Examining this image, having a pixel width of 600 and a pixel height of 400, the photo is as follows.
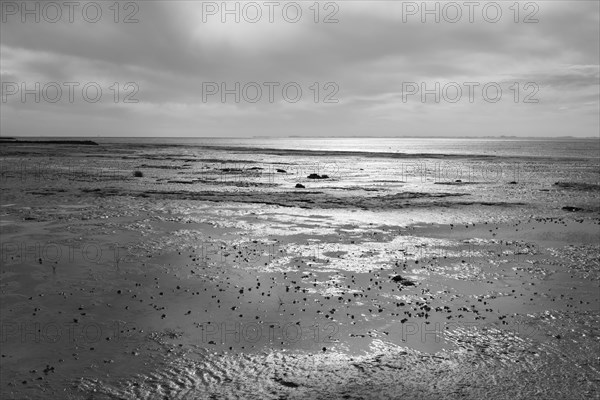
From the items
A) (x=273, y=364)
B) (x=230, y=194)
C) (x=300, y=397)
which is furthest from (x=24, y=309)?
(x=230, y=194)

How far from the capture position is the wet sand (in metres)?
7.99

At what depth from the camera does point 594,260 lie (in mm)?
16328

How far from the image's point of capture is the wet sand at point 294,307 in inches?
314

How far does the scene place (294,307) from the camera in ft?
37.1
